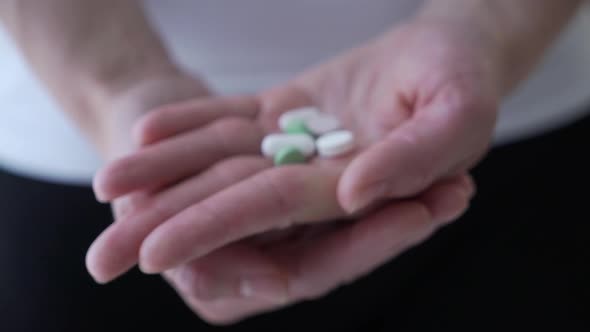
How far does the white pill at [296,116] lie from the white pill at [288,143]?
30 millimetres

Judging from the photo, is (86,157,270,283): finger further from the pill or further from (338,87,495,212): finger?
(338,87,495,212): finger

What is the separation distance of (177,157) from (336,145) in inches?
5.9

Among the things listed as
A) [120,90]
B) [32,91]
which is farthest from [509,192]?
[32,91]

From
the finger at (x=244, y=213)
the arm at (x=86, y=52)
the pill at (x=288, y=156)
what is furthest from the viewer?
the arm at (x=86, y=52)

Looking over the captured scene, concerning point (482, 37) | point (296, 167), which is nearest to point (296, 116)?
point (296, 167)

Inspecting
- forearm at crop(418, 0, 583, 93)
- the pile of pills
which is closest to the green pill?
the pile of pills

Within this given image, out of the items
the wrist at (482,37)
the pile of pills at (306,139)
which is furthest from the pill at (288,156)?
the wrist at (482,37)

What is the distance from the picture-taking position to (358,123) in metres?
0.72

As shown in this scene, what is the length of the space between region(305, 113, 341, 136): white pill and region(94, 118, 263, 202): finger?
5 cm

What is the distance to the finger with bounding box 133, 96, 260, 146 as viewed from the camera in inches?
26.1

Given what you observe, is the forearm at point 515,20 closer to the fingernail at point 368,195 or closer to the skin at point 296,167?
the skin at point 296,167

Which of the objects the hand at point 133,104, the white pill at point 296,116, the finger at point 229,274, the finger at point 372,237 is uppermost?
the hand at point 133,104

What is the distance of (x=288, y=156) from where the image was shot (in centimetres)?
64

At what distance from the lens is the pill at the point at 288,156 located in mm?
635
